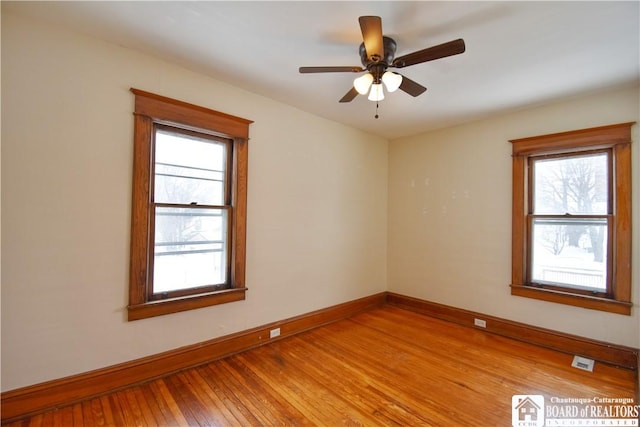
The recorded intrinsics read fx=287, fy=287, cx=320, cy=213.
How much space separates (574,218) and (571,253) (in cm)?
38

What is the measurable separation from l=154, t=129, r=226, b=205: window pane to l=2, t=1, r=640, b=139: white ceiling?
660 mm

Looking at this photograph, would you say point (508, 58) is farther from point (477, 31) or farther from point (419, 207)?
point (419, 207)

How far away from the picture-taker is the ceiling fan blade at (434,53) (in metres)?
1.72

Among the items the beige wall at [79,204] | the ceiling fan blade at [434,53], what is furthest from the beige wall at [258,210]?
the ceiling fan blade at [434,53]

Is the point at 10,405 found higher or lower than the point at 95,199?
lower

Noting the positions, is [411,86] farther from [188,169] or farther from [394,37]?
[188,169]

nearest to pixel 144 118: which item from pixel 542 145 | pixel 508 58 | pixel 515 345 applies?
pixel 508 58

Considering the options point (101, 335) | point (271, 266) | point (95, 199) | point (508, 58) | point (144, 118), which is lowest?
point (101, 335)

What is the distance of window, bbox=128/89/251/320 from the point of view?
2.34 metres

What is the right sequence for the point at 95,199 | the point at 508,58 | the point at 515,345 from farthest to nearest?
the point at 515,345 → the point at 508,58 → the point at 95,199

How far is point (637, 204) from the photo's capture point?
8.89 ft

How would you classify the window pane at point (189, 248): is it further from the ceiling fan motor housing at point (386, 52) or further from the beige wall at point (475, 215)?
the beige wall at point (475, 215)

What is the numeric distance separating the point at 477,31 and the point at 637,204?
235 centimetres

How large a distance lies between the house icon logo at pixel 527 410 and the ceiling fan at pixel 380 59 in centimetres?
245
